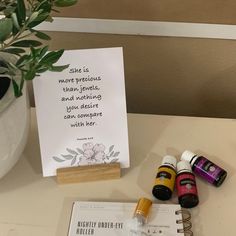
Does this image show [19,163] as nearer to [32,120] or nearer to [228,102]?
[32,120]

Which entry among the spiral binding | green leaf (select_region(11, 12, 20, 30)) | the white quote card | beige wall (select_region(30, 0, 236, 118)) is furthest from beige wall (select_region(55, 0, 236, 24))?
the spiral binding

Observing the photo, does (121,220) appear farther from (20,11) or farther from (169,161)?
(20,11)

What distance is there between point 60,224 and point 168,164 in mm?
232

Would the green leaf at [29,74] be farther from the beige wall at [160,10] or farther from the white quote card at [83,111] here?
the beige wall at [160,10]

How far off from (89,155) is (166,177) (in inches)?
5.9

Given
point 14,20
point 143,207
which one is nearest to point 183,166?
point 143,207

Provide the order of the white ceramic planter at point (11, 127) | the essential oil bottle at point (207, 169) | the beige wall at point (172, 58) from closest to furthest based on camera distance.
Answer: the white ceramic planter at point (11, 127), the essential oil bottle at point (207, 169), the beige wall at point (172, 58)

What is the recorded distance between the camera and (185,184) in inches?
30.0

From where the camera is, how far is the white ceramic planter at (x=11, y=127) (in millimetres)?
689

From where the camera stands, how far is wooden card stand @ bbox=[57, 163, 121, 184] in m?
0.79

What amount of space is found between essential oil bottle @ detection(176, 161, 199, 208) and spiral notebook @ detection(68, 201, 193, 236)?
0.02 meters

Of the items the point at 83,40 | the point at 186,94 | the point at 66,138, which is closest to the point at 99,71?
Result: the point at 66,138

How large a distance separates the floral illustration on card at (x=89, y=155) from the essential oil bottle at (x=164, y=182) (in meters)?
0.09

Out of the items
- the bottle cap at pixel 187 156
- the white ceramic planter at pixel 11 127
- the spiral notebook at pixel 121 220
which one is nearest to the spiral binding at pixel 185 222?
the spiral notebook at pixel 121 220
